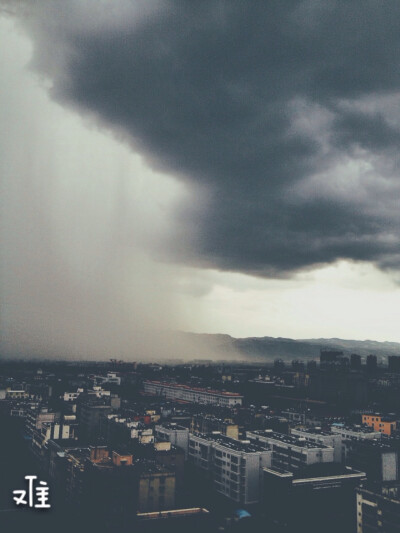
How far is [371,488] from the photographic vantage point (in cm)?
1512

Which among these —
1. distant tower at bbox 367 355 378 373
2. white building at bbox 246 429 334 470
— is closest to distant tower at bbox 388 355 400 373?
distant tower at bbox 367 355 378 373

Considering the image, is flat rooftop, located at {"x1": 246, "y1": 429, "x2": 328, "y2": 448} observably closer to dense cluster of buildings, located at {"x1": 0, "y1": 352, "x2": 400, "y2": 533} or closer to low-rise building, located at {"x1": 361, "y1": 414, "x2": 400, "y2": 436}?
dense cluster of buildings, located at {"x1": 0, "y1": 352, "x2": 400, "y2": 533}

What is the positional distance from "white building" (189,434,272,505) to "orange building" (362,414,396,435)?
15.8m

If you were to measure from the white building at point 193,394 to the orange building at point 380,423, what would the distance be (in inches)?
505

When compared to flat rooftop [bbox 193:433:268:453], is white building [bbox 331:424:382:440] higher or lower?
lower

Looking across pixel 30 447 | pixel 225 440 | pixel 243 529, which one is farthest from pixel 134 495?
pixel 30 447

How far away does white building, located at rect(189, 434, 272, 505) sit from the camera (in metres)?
18.1

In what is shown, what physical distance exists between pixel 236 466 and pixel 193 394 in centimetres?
2970

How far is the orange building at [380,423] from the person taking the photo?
31734 mm

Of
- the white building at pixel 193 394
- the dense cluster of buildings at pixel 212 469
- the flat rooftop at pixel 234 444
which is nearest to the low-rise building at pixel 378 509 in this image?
the dense cluster of buildings at pixel 212 469

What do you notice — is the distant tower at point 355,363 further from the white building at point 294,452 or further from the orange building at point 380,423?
the white building at point 294,452

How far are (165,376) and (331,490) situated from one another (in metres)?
50.3

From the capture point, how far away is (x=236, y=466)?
18453 millimetres

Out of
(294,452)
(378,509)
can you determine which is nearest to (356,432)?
(294,452)
